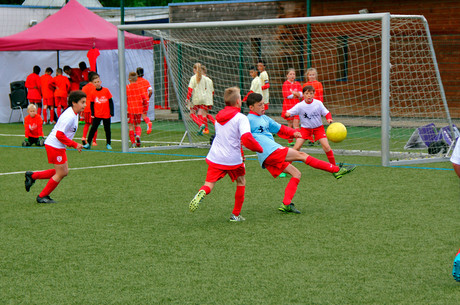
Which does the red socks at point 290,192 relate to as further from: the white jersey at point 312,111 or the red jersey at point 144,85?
the red jersey at point 144,85

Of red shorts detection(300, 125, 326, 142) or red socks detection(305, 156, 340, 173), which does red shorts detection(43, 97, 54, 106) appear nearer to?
red shorts detection(300, 125, 326, 142)

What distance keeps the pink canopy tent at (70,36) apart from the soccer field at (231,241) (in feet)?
31.0

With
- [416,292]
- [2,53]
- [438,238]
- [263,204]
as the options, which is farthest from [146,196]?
[2,53]

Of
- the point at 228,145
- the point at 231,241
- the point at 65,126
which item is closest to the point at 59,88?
the point at 65,126

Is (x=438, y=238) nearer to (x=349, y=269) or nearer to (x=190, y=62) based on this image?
(x=349, y=269)

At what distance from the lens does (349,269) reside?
232 inches

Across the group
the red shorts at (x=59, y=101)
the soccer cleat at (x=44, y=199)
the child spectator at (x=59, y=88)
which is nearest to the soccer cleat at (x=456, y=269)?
the soccer cleat at (x=44, y=199)

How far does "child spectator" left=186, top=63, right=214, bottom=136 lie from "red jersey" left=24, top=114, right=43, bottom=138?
3.41 meters

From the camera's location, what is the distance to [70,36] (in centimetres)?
2036

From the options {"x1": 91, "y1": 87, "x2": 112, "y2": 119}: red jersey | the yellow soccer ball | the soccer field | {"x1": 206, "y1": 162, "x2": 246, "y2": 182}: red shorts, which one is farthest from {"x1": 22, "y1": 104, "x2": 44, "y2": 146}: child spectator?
{"x1": 206, "y1": 162, "x2": 246, "y2": 182}: red shorts

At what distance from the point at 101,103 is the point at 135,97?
0.78m

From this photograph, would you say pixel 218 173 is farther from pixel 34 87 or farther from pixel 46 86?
pixel 34 87

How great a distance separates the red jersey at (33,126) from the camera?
16.0 meters

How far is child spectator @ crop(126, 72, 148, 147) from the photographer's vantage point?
51.8 ft
